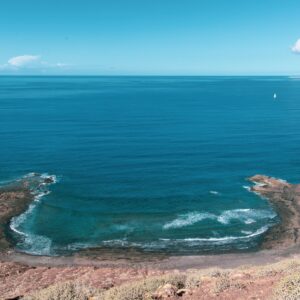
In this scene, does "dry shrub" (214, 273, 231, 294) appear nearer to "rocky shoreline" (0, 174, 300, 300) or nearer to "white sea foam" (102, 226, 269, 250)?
"rocky shoreline" (0, 174, 300, 300)

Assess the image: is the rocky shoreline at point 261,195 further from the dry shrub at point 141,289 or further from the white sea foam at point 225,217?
the dry shrub at point 141,289

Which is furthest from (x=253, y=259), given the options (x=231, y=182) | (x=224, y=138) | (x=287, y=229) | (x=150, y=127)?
(x=150, y=127)

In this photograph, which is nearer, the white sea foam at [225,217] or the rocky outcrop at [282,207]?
the rocky outcrop at [282,207]

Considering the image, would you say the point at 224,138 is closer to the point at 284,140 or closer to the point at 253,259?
the point at 284,140

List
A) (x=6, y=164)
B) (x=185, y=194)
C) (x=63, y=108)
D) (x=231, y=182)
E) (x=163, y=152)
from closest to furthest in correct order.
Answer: (x=185, y=194), (x=231, y=182), (x=6, y=164), (x=163, y=152), (x=63, y=108)

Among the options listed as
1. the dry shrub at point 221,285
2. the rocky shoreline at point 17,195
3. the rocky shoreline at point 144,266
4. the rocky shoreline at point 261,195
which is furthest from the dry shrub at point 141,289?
the rocky shoreline at point 17,195
